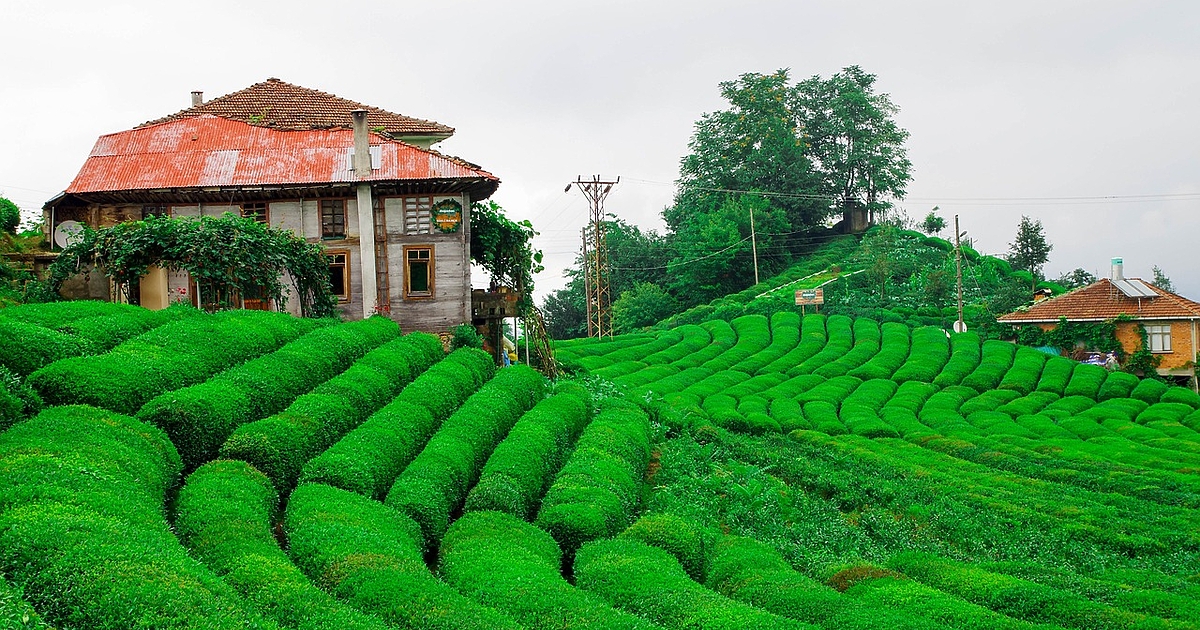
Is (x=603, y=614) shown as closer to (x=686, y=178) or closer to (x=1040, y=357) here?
(x=1040, y=357)

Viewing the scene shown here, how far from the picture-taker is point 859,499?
24.0 metres

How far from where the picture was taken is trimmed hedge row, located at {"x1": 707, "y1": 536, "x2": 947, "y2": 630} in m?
Answer: 13.7

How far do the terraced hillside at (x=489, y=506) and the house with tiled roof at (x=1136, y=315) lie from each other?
2183 cm

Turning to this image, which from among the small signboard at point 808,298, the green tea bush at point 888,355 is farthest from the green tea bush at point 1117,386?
the small signboard at point 808,298

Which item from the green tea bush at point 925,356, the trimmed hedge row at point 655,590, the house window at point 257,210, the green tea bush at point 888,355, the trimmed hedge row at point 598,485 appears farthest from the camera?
the green tea bush at point 888,355

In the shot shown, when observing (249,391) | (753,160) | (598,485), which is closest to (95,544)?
(249,391)

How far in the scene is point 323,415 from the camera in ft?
62.7

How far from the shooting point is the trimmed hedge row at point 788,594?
1373 cm

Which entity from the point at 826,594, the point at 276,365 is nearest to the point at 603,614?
the point at 826,594

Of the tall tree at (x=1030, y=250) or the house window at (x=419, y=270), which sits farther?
the tall tree at (x=1030, y=250)

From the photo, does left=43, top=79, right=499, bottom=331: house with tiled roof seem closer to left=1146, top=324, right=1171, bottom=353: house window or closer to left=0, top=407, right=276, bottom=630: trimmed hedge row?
left=0, top=407, right=276, bottom=630: trimmed hedge row

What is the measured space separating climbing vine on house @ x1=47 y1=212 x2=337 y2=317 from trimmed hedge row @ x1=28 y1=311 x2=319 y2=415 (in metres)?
2.46

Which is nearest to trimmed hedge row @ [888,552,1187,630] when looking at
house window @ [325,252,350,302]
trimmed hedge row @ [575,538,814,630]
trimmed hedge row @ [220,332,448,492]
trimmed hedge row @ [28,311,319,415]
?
trimmed hedge row @ [575,538,814,630]

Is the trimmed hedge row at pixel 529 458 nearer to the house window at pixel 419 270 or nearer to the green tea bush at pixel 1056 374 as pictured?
the house window at pixel 419 270
